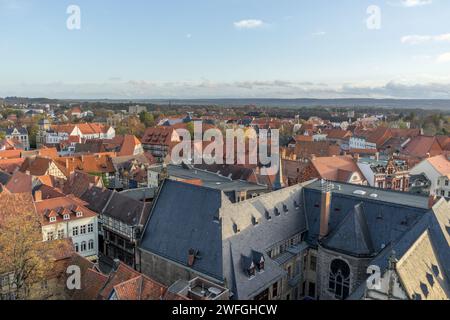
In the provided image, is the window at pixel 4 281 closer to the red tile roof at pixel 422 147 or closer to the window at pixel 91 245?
the window at pixel 91 245

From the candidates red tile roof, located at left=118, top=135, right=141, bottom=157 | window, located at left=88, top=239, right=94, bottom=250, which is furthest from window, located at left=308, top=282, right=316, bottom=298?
red tile roof, located at left=118, top=135, right=141, bottom=157

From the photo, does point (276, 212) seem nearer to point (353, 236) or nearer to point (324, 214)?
point (324, 214)

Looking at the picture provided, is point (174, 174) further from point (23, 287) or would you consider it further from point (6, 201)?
point (23, 287)

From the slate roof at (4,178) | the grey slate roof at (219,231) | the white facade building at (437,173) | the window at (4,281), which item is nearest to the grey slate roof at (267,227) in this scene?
the grey slate roof at (219,231)

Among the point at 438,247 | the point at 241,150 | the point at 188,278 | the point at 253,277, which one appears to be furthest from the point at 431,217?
the point at 241,150

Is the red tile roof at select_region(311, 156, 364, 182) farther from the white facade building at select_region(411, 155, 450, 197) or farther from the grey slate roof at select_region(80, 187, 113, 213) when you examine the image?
the grey slate roof at select_region(80, 187, 113, 213)

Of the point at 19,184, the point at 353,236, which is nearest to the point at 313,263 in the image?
the point at 353,236

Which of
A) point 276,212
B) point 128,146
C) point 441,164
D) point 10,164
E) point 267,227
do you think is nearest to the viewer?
point 267,227

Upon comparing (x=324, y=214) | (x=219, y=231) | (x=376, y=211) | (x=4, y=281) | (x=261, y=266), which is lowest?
(x=4, y=281)
